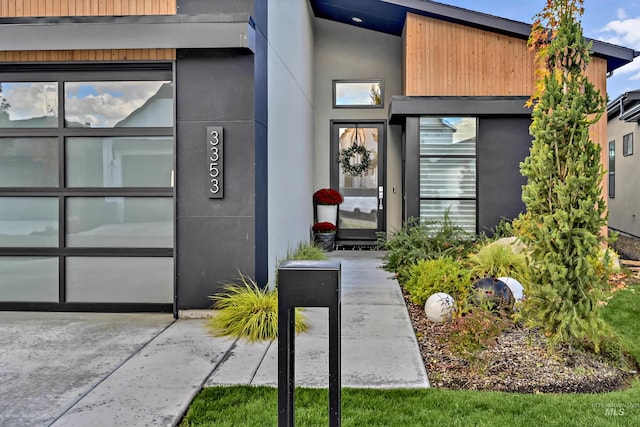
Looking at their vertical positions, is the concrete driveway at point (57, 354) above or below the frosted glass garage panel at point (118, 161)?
below

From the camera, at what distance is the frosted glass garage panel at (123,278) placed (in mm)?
5500

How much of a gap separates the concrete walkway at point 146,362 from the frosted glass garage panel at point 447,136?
433 centimetres

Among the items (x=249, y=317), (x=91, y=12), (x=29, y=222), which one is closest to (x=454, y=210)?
(x=249, y=317)

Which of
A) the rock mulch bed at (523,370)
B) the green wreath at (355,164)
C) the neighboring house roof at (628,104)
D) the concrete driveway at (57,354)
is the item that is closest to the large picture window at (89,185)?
the concrete driveway at (57,354)

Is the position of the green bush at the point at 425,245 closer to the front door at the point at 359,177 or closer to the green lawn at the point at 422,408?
the front door at the point at 359,177

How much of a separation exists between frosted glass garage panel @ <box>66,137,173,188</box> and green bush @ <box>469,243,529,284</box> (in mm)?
3532

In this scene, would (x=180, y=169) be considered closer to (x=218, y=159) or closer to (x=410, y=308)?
(x=218, y=159)

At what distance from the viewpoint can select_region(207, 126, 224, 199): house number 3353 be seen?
208 inches

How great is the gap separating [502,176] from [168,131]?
592 centimetres

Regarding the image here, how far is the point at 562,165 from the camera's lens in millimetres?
3938

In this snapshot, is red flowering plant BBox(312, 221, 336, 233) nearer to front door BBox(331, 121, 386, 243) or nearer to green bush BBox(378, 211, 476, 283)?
front door BBox(331, 121, 386, 243)

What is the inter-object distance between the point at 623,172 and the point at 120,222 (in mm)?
13522

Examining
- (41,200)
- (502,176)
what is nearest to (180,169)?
(41,200)

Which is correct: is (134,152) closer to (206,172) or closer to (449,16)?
(206,172)
